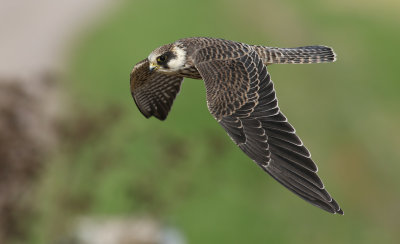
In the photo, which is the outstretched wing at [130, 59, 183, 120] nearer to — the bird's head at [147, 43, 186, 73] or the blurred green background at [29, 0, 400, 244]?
the bird's head at [147, 43, 186, 73]

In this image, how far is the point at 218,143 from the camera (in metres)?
11.1

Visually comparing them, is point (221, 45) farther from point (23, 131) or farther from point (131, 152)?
point (131, 152)

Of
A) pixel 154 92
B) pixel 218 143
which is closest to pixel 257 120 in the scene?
pixel 154 92

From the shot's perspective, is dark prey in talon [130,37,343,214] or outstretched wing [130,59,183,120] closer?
dark prey in talon [130,37,343,214]

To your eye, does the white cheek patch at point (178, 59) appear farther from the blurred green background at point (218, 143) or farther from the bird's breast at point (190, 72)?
the blurred green background at point (218, 143)

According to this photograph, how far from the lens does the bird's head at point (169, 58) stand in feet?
26.3

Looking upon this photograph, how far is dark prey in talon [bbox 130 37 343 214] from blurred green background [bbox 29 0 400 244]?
262 cm

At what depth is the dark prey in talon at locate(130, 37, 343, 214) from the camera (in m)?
6.76

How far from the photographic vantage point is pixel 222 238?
1733cm

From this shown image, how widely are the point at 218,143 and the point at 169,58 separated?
3.20m

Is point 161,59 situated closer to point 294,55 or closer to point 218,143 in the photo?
point 294,55

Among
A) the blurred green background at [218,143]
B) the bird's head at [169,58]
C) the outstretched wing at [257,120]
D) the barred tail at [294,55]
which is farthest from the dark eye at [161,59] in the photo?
the blurred green background at [218,143]

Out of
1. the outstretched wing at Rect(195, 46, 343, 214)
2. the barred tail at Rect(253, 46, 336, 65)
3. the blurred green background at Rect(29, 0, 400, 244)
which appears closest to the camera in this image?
the outstretched wing at Rect(195, 46, 343, 214)

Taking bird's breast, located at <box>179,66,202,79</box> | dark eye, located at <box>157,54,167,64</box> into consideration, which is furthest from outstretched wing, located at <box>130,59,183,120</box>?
dark eye, located at <box>157,54,167,64</box>
